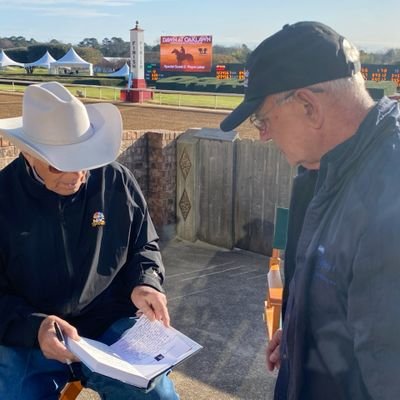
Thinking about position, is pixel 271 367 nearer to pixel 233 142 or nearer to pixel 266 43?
pixel 266 43

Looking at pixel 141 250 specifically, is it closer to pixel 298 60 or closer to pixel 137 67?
pixel 298 60

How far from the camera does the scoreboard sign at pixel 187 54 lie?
37469 mm

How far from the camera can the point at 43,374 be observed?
7.02 ft

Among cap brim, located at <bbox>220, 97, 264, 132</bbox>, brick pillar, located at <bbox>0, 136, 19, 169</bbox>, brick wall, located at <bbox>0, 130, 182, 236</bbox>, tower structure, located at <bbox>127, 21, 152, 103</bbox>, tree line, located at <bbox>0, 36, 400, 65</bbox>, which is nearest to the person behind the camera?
cap brim, located at <bbox>220, 97, 264, 132</bbox>

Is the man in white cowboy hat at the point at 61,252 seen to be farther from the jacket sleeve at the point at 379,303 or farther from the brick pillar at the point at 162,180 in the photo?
the brick pillar at the point at 162,180

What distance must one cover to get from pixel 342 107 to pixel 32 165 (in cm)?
129

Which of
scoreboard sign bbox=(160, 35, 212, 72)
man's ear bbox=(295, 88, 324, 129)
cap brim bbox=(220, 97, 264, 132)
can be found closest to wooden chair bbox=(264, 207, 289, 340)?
cap brim bbox=(220, 97, 264, 132)

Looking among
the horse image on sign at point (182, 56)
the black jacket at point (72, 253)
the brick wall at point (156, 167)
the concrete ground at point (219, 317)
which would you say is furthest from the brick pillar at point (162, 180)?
the horse image on sign at point (182, 56)

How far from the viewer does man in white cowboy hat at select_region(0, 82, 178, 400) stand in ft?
6.79

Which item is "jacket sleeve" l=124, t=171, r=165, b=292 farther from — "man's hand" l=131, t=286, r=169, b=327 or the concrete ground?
the concrete ground

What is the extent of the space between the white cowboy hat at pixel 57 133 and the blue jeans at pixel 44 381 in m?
0.74

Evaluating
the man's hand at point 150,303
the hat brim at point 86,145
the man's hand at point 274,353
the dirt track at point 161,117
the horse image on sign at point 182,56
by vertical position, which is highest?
the horse image on sign at point 182,56

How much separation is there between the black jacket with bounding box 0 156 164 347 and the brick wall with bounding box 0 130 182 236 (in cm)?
323

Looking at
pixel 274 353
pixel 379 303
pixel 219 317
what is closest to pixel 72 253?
pixel 274 353
